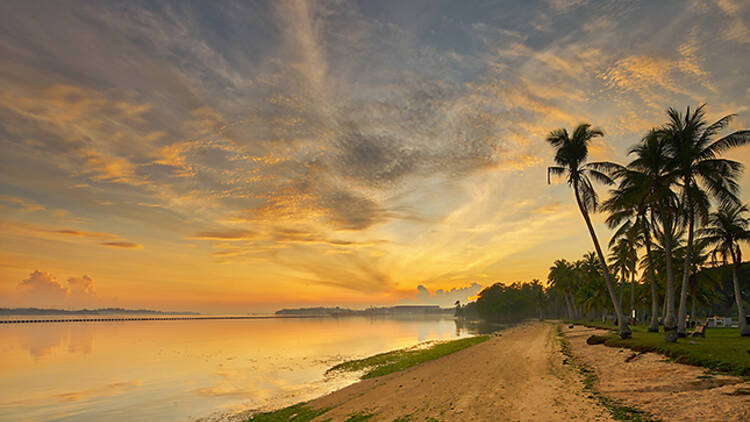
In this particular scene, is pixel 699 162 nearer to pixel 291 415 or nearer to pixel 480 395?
pixel 480 395

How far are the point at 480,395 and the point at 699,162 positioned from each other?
27712 millimetres

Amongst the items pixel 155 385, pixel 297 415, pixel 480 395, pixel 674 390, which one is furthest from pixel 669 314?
pixel 155 385

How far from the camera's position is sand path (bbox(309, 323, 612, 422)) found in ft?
49.7

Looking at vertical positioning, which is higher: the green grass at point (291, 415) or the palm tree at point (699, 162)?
the palm tree at point (699, 162)

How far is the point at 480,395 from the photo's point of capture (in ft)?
61.9

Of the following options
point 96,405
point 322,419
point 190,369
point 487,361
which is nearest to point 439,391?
point 322,419

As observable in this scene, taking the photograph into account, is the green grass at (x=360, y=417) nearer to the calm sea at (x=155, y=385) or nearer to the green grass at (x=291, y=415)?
the green grass at (x=291, y=415)

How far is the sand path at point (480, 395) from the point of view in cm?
1515

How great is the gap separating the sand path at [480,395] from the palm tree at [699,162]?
1670 cm

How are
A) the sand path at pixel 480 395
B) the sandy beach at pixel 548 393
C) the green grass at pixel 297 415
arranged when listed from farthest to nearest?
the green grass at pixel 297 415 < the sand path at pixel 480 395 < the sandy beach at pixel 548 393

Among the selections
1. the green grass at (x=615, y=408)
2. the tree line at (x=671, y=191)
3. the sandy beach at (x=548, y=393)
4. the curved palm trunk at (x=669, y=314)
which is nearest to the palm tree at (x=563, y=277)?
the tree line at (x=671, y=191)

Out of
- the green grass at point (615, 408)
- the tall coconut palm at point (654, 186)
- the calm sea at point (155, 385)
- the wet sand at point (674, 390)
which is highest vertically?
the tall coconut palm at point (654, 186)

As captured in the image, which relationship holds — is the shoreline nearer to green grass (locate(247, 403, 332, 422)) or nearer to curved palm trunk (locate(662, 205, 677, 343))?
green grass (locate(247, 403, 332, 422))

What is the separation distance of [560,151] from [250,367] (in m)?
41.3
